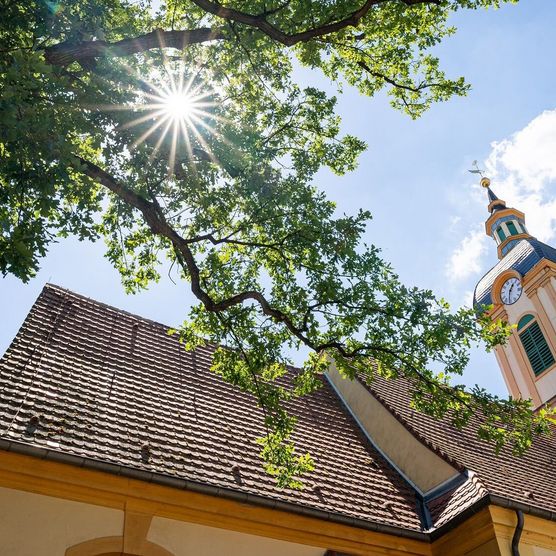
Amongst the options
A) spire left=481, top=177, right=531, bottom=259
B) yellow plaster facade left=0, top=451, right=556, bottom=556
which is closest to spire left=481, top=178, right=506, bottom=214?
spire left=481, top=177, right=531, bottom=259

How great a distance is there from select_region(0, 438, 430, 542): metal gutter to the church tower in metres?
12.1

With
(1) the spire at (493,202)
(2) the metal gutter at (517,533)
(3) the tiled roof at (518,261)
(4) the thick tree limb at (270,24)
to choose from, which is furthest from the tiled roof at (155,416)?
(1) the spire at (493,202)

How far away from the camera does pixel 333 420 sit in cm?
1104

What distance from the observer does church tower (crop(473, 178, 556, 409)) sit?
19641mm

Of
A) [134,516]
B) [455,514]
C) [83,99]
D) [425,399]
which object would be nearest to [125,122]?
[83,99]

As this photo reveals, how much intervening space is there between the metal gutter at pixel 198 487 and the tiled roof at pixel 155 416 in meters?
0.08

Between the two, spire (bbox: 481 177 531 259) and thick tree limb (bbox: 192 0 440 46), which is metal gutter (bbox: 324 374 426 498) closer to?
thick tree limb (bbox: 192 0 440 46)

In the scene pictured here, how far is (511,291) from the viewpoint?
22.4 metres

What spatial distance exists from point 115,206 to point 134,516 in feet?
12.1

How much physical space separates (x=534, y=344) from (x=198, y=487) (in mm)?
16239

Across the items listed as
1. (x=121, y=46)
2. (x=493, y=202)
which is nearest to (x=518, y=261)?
(x=493, y=202)

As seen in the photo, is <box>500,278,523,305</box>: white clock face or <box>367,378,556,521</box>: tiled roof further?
<box>500,278,523,305</box>: white clock face

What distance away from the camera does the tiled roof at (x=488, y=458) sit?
27.9ft

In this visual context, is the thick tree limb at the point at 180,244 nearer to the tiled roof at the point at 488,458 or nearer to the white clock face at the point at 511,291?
the tiled roof at the point at 488,458
